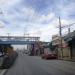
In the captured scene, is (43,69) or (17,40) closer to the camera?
(43,69)

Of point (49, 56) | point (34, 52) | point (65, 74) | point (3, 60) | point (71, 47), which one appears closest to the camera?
point (65, 74)

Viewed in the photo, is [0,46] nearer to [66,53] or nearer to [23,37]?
[23,37]

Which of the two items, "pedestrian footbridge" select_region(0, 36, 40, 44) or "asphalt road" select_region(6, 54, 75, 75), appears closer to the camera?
"asphalt road" select_region(6, 54, 75, 75)

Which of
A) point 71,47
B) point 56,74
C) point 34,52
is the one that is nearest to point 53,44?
point 71,47

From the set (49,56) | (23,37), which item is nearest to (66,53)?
(49,56)

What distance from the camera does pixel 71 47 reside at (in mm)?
63406

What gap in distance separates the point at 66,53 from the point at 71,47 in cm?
901

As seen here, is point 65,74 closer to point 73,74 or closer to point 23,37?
point 73,74

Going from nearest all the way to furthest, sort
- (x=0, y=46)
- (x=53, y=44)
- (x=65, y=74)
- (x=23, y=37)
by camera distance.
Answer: (x=65, y=74)
(x=53, y=44)
(x=0, y=46)
(x=23, y=37)

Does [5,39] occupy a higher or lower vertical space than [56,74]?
higher

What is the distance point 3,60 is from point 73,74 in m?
11.9

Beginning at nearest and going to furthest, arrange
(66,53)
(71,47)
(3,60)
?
(3,60), (71,47), (66,53)

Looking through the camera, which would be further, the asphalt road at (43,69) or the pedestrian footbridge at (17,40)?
the pedestrian footbridge at (17,40)

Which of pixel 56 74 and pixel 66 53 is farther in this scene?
pixel 66 53
